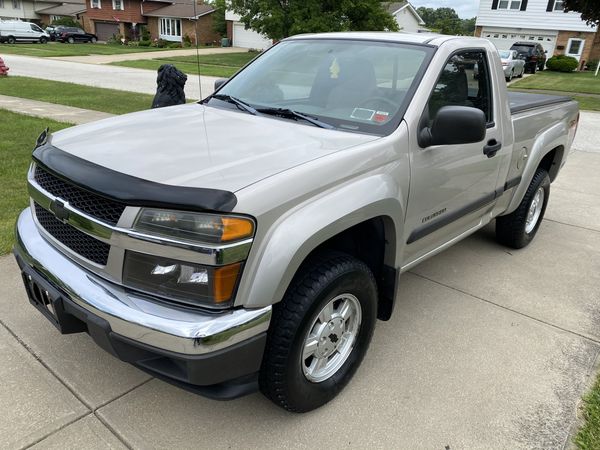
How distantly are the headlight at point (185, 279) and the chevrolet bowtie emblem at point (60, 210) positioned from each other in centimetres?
44

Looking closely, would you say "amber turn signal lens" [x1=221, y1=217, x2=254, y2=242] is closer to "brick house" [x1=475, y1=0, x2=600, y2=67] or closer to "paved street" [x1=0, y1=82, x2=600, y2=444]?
"paved street" [x1=0, y1=82, x2=600, y2=444]

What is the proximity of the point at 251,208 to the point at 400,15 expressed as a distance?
Result: 52.0 metres

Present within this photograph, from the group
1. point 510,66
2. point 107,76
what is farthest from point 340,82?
point 510,66

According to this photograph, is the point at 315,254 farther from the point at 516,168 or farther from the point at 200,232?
the point at 516,168

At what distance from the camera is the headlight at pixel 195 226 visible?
75.2 inches

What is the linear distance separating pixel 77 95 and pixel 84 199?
12.6m

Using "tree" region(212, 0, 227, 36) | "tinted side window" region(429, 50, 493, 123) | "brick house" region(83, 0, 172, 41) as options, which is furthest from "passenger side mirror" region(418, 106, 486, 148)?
"brick house" region(83, 0, 172, 41)

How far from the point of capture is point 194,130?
108 inches

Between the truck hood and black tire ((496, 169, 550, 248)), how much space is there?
246cm

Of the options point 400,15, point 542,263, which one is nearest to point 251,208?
point 542,263

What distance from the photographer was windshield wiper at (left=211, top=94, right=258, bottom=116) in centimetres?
315

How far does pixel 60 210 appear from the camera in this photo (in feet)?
Answer: 7.43

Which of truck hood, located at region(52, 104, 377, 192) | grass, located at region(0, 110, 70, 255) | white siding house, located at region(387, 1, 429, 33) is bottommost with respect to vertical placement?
grass, located at region(0, 110, 70, 255)

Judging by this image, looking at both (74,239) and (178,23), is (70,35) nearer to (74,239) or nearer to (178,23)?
(178,23)
